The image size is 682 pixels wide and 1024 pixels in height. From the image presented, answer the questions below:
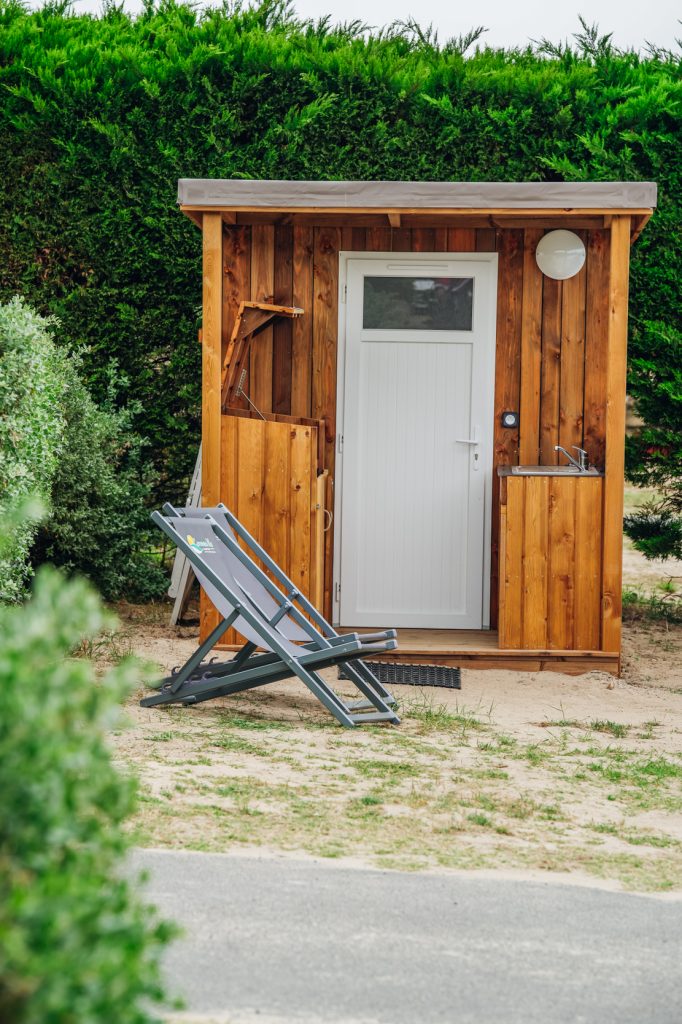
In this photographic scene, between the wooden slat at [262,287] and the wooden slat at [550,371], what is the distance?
176 cm

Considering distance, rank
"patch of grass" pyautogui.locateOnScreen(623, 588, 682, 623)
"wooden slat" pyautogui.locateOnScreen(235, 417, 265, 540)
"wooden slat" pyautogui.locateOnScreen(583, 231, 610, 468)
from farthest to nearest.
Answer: "patch of grass" pyautogui.locateOnScreen(623, 588, 682, 623) → "wooden slat" pyautogui.locateOnScreen(583, 231, 610, 468) → "wooden slat" pyautogui.locateOnScreen(235, 417, 265, 540)

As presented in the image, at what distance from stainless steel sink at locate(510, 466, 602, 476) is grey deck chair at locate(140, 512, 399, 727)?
178cm

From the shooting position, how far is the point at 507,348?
25.6 ft

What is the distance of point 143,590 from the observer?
8852 millimetres

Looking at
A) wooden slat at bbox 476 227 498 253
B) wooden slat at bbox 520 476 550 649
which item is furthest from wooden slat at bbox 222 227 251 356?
wooden slat at bbox 520 476 550 649

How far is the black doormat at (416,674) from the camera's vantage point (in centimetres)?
677

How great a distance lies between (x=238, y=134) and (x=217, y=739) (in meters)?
5.25

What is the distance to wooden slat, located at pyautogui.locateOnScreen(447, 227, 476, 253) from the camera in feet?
25.4

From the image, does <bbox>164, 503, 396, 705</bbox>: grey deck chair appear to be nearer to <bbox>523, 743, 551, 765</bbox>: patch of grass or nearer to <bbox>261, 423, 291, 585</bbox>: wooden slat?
<bbox>261, 423, 291, 585</bbox>: wooden slat

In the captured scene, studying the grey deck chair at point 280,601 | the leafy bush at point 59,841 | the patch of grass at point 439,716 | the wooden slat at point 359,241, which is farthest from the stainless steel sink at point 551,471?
the leafy bush at point 59,841

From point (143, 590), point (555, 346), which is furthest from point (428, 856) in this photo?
point (143, 590)

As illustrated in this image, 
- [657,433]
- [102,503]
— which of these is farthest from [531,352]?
[102,503]

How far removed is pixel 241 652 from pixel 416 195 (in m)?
2.77

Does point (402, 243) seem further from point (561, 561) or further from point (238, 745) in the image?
point (238, 745)
